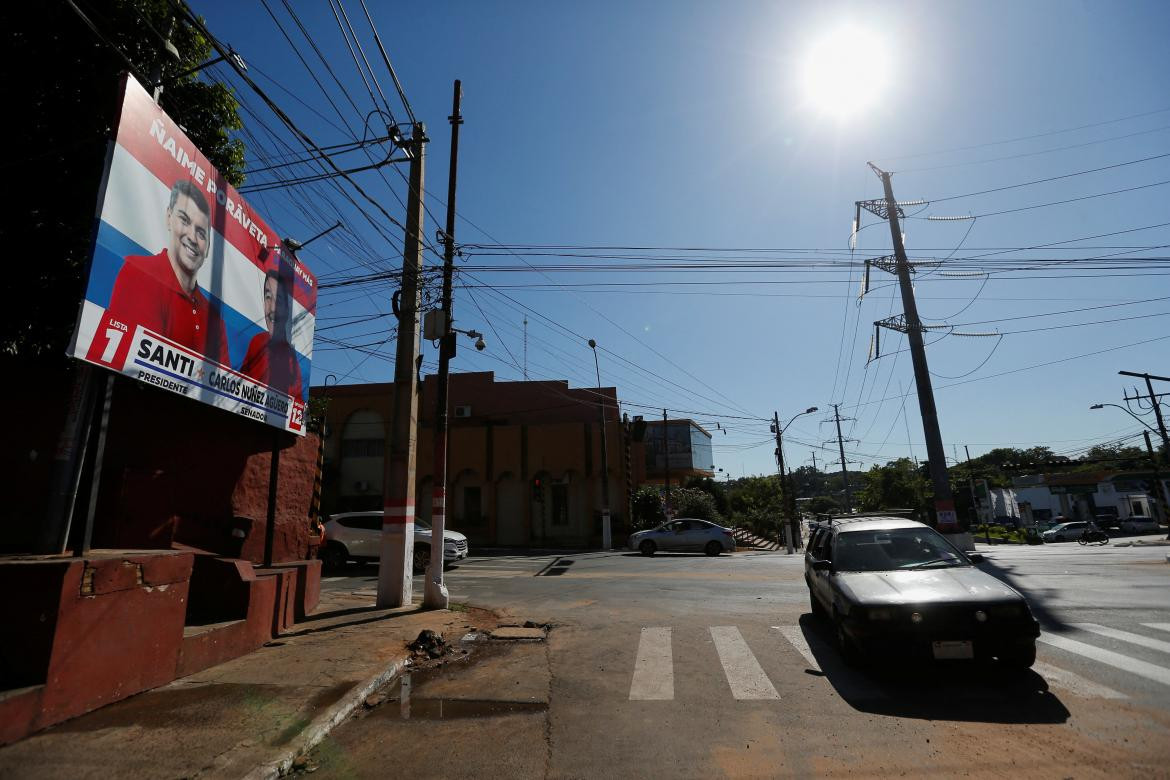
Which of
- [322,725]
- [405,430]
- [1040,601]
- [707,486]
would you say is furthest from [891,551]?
[707,486]

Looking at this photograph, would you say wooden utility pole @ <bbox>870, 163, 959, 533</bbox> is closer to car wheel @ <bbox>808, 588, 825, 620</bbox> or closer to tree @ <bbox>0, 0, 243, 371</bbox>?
car wheel @ <bbox>808, 588, 825, 620</bbox>

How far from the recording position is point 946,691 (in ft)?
17.3

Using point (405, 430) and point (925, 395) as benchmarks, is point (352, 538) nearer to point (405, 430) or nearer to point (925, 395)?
point (405, 430)

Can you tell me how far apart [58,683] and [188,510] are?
4.19m

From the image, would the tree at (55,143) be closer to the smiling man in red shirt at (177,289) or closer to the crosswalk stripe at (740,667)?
the smiling man in red shirt at (177,289)

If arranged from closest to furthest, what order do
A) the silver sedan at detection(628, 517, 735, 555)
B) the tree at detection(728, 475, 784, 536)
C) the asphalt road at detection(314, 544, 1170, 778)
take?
the asphalt road at detection(314, 544, 1170, 778) < the silver sedan at detection(628, 517, 735, 555) < the tree at detection(728, 475, 784, 536)

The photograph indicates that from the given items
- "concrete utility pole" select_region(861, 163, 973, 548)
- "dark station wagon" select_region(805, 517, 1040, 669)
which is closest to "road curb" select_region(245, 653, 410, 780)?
"dark station wagon" select_region(805, 517, 1040, 669)

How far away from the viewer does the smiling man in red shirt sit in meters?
5.52

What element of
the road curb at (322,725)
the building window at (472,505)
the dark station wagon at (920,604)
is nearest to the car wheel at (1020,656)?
the dark station wagon at (920,604)

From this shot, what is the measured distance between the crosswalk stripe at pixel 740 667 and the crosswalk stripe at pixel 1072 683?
2548 millimetres

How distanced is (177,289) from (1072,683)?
9654mm

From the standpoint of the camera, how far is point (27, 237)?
270 inches

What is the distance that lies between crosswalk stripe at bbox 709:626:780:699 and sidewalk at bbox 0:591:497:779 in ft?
11.7

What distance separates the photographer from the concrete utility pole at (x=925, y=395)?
19156 millimetres
